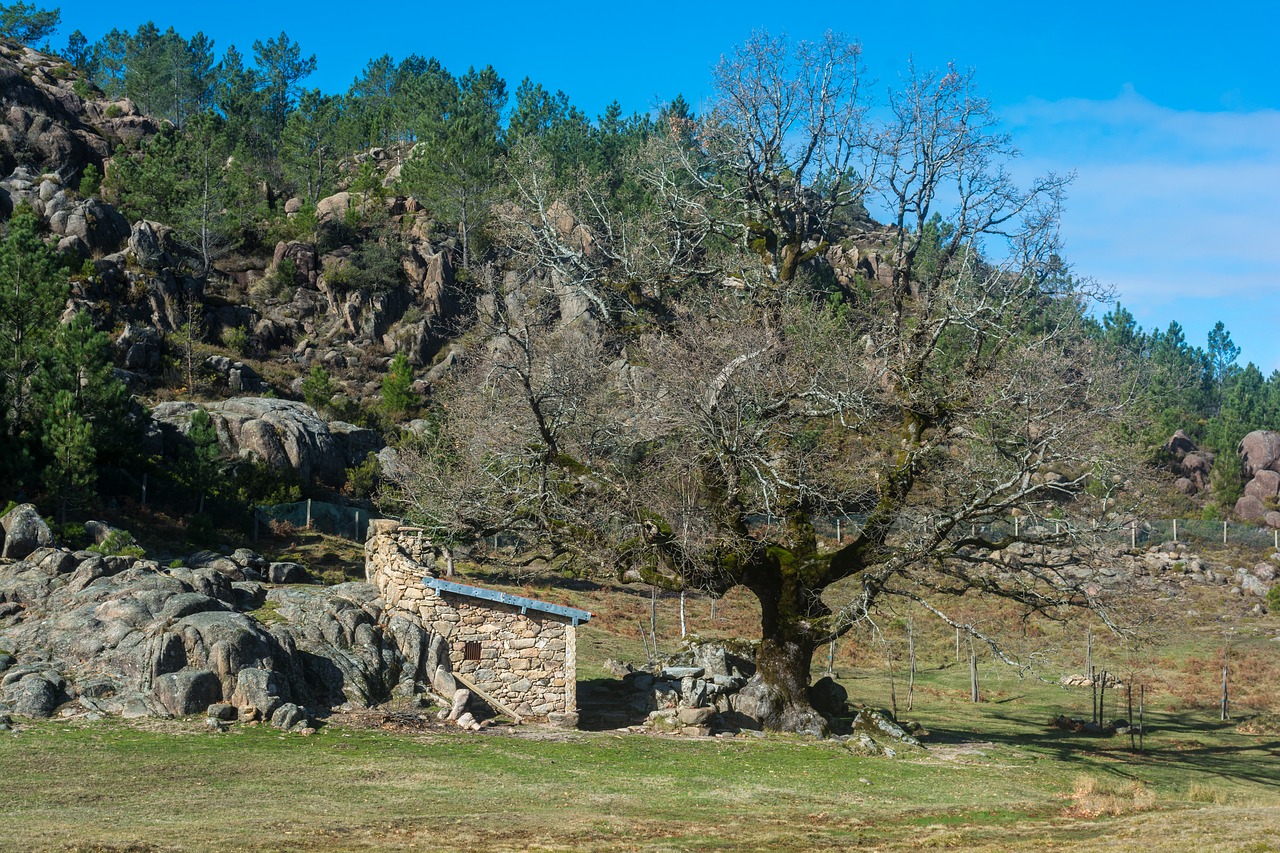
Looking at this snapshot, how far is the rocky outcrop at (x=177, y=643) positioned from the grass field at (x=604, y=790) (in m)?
1.00

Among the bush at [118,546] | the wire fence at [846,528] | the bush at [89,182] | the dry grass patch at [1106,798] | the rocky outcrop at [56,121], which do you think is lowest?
the dry grass patch at [1106,798]

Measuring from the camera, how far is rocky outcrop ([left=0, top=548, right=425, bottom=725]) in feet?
70.9

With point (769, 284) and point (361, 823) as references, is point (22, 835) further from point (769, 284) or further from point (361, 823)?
point (769, 284)

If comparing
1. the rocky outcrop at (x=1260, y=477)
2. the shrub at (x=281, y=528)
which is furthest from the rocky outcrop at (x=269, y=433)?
the rocky outcrop at (x=1260, y=477)

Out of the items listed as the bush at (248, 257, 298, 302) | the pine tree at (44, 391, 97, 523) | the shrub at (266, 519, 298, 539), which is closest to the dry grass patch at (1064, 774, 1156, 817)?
the pine tree at (44, 391, 97, 523)

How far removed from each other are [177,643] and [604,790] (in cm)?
964

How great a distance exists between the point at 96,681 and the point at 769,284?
1793cm

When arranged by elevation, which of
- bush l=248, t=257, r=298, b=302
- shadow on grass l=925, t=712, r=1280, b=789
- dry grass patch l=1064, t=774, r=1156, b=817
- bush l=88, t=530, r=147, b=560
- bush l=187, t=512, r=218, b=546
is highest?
bush l=248, t=257, r=298, b=302

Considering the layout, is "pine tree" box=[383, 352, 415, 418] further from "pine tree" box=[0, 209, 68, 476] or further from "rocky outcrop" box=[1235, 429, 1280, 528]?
"rocky outcrop" box=[1235, 429, 1280, 528]

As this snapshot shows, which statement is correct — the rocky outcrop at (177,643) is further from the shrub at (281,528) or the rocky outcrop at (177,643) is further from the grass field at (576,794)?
the shrub at (281,528)

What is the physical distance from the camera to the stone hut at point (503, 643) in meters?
25.7

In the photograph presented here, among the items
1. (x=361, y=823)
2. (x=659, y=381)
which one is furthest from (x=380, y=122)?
(x=361, y=823)

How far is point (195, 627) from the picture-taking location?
73.3 ft

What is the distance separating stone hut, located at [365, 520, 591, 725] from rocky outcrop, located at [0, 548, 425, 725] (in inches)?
33.7
